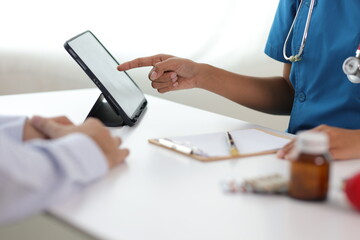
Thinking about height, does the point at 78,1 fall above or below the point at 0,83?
above

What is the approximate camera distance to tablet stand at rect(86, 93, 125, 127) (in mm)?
1336

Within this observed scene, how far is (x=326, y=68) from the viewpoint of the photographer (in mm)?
1392

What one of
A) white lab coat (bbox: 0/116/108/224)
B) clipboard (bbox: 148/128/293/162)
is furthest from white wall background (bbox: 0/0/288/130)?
white lab coat (bbox: 0/116/108/224)

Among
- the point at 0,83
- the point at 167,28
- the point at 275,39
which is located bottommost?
the point at 0,83

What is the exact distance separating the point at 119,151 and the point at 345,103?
611mm

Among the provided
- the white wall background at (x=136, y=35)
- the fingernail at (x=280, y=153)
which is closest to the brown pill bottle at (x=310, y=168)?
the fingernail at (x=280, y=153)

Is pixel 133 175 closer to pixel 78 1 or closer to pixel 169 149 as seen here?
pixel 169 149

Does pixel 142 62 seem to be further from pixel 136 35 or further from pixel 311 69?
pixel 136 35

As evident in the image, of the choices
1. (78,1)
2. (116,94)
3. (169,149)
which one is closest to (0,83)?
(78,1)

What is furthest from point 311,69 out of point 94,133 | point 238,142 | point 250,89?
point 94,133

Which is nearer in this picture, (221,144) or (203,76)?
(221,144)

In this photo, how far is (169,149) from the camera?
3.69ft

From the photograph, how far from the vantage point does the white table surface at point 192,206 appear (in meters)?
0.74

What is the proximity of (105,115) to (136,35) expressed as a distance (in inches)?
39.1
